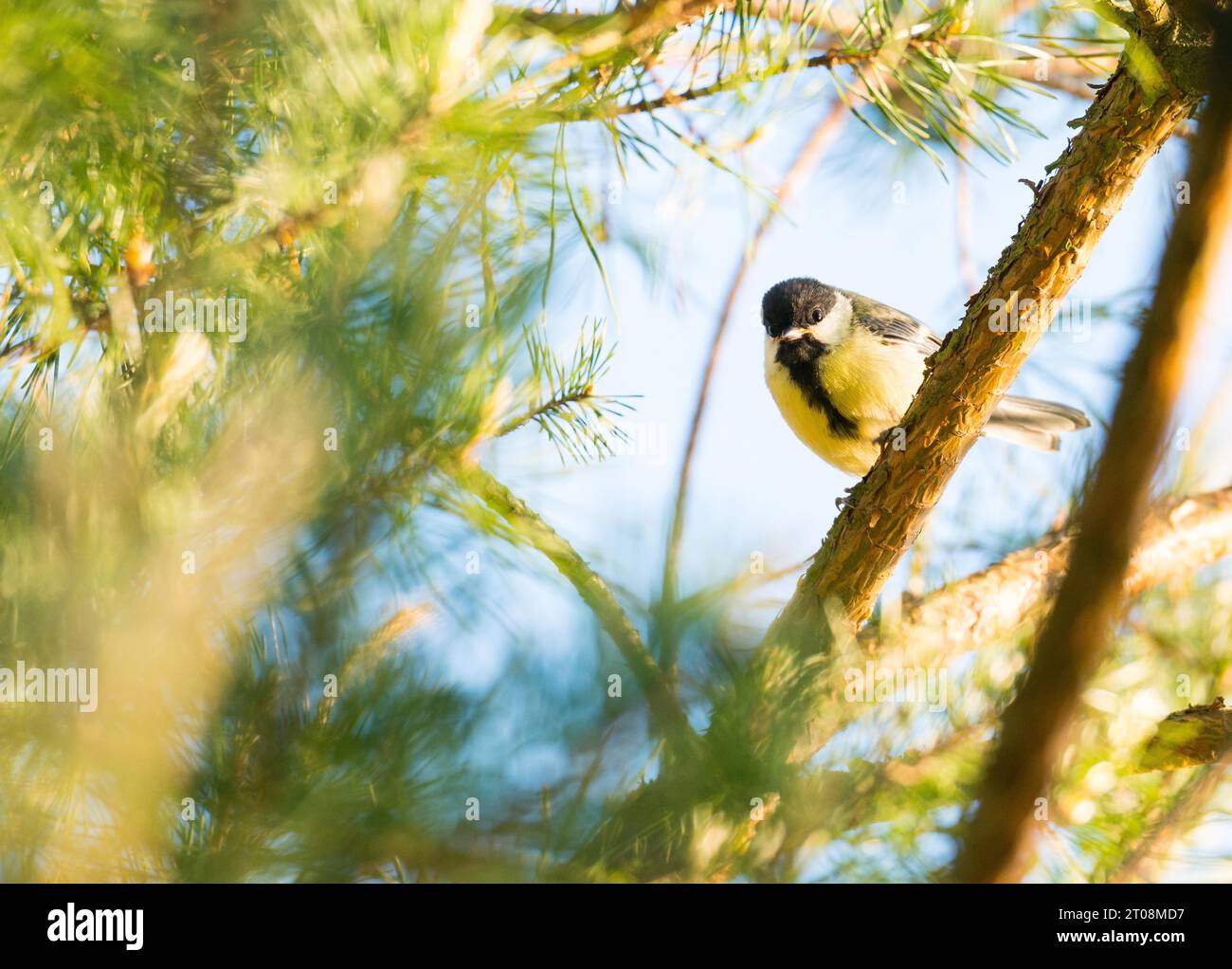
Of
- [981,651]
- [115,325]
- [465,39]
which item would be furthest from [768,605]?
[981,651]

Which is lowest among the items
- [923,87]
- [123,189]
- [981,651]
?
[981,651]

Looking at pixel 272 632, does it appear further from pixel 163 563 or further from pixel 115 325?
pixel 115 325

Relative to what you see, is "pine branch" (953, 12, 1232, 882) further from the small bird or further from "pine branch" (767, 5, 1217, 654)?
the small bird

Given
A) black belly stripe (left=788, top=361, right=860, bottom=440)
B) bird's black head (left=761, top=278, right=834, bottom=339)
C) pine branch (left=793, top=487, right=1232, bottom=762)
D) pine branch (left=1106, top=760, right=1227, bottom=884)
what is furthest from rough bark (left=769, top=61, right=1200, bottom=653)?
bird's black head (left=761, top=278, right=834, bottom=339)

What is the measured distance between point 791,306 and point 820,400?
0.25m

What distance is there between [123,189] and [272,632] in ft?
1.51

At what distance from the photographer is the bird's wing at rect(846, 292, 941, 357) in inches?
102

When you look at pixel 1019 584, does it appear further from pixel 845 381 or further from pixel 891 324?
pixel 891 324

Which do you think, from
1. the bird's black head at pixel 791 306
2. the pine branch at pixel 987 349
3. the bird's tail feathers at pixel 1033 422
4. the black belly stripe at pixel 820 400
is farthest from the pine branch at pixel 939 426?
the bird's tail feathers at pixel 1033 422

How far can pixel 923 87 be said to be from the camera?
4.52ft

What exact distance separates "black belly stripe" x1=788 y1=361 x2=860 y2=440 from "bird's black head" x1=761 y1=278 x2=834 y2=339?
11 cm

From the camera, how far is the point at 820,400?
2.44 m

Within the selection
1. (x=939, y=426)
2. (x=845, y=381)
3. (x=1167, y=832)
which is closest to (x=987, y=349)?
(x=939, y=426)

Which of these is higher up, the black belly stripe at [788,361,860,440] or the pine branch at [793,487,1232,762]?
the black belly stripe at [788,361,860,440]
